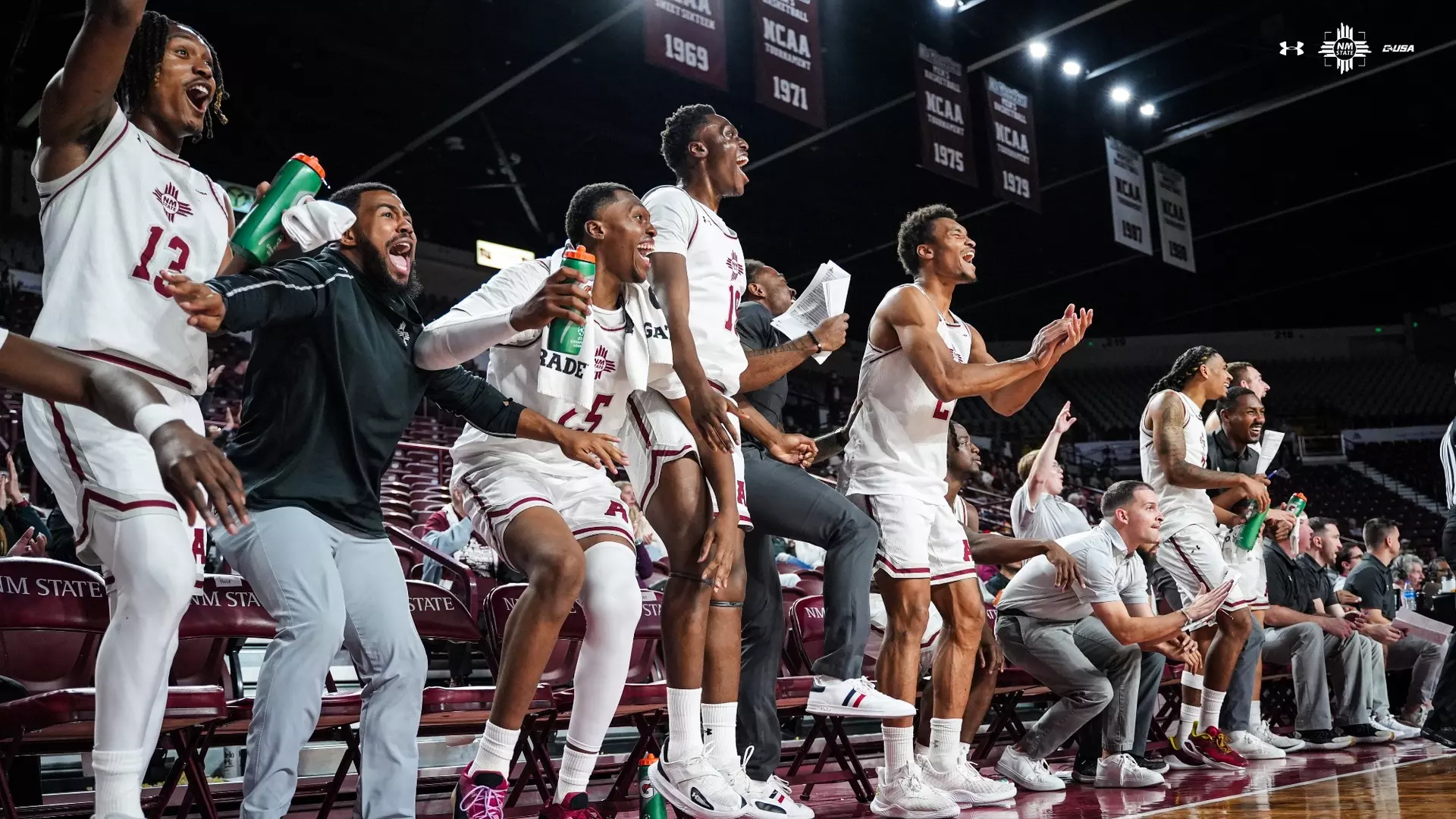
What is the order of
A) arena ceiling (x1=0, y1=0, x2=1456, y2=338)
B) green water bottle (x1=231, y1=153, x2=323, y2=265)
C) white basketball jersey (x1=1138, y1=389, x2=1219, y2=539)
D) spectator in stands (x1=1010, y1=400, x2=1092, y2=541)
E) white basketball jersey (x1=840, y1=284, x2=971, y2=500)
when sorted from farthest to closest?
1. arena ceiling (x1=0, y1=0, x2=1456, y2=338)
2. spectator in stands (x1=1010, y1=400, x2=1092, y2=541)
3. white basketball jersey (x1=1138, y1=389, x2=1219, y2=539)
4. white basketball jersey (x1=840, y1=284, x2=971, y2=500)
5. green water bottle (x1=231, y1=153, x2=323, y2=265)

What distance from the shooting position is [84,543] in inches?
95.6

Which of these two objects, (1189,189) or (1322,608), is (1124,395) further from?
(1322,608)

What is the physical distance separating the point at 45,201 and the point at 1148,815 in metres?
3.15

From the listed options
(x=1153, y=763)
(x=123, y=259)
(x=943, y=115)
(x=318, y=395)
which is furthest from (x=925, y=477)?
(x=943, y=115)

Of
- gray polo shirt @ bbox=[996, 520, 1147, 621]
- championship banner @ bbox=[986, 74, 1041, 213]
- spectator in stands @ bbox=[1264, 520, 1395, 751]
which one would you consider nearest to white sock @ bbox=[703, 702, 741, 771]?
gray polo shirt @ bbox=[996, 520, 1147, 621]

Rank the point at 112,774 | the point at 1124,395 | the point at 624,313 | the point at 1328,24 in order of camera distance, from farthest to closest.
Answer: the point at 1124,395 → the point at 1328,24 → the point at 624,313 → the point at 112,774

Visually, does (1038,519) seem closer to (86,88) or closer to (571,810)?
(571,810)

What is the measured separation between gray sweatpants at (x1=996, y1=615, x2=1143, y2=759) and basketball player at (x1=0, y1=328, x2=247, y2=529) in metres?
3.90

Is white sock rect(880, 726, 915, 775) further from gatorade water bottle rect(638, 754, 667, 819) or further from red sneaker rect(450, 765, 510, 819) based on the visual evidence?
red sneaker rect(450, 765, 510, 819)

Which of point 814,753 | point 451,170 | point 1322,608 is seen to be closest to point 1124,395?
point 451,170

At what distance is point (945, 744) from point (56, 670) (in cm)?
265

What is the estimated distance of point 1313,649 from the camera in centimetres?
677

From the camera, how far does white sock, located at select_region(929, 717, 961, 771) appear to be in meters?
4.07

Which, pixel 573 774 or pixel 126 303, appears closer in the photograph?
pixel 126 303
